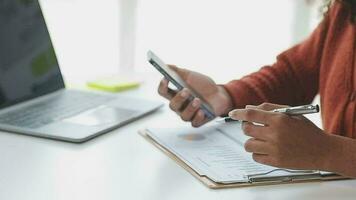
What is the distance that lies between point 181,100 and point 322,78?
1.07ft

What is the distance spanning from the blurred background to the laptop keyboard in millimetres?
1119

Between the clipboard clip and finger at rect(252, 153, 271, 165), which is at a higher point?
finger at rect(252, 153, 271, 165)

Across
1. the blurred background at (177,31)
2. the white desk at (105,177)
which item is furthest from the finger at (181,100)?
the blurred background at (177,31)

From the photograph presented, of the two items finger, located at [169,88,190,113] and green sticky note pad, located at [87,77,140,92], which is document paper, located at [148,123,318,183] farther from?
green sticky note pad, located at [87,77,140,92]

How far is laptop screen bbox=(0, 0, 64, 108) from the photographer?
41.5 inches

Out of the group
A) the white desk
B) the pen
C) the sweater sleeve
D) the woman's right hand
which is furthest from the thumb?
the pen

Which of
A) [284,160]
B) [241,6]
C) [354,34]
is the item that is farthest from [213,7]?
[284,160]

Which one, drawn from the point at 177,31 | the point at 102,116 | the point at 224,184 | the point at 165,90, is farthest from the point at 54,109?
the point at 177,31

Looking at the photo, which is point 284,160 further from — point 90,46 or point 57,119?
point 90,46

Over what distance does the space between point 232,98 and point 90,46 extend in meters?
1.40

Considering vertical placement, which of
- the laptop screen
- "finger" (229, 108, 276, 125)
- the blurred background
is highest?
the laptop screen

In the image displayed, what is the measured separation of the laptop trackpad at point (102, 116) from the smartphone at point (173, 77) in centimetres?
11

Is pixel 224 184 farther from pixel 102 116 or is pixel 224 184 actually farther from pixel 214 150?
pixel 102 116

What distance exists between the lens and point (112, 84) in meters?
1.31
